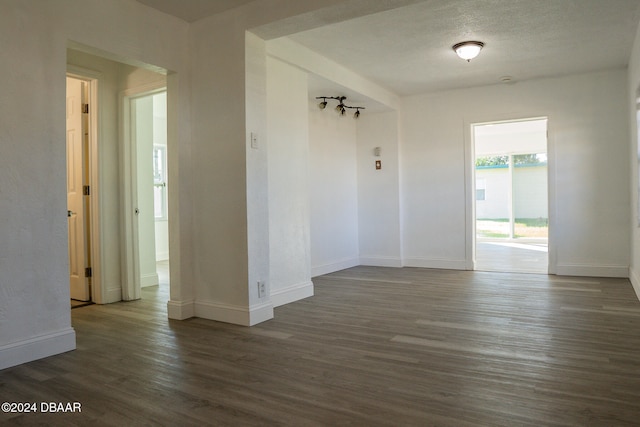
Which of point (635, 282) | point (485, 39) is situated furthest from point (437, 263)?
point (485, 39)

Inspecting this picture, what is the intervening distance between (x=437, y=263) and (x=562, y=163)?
210 centimetres

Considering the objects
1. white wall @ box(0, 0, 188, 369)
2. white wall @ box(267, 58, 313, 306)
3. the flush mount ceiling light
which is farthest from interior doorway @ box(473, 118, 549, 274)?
white wall @ box(0, 0, 188, 369)

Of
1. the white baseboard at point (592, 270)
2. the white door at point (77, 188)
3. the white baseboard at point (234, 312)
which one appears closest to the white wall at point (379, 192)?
the white baseboard at point (592, 270)

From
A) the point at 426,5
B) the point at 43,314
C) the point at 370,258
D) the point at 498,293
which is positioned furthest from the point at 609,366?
the point at 370,258

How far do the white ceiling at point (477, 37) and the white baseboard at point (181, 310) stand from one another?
235 centimetres

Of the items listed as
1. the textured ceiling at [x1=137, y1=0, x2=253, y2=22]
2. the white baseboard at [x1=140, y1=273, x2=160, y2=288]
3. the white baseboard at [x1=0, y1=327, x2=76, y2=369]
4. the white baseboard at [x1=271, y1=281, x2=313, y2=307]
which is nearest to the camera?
the white baseboard at [x1=0, y1=327, x2=76, y2=369]

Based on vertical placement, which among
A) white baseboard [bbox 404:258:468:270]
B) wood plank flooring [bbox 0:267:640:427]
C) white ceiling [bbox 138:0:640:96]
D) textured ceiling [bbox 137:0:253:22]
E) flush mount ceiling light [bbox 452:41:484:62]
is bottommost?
wood plank flooring [bbox 0:267:640:427]

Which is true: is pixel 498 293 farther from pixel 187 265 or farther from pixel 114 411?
pixel 114 411

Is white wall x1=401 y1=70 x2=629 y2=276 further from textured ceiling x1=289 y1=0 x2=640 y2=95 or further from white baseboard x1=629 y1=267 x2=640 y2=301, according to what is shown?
white baseboard x1=629 y1=267 x2=640 y2=301

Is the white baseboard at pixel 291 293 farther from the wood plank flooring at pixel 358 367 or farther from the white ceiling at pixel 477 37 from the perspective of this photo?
the white ceiling at pixel 477 37

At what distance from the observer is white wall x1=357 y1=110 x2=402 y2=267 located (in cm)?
660

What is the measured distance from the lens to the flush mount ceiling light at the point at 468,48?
14.1ft

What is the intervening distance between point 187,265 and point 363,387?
2036 mm

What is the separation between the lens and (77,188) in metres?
4.35
